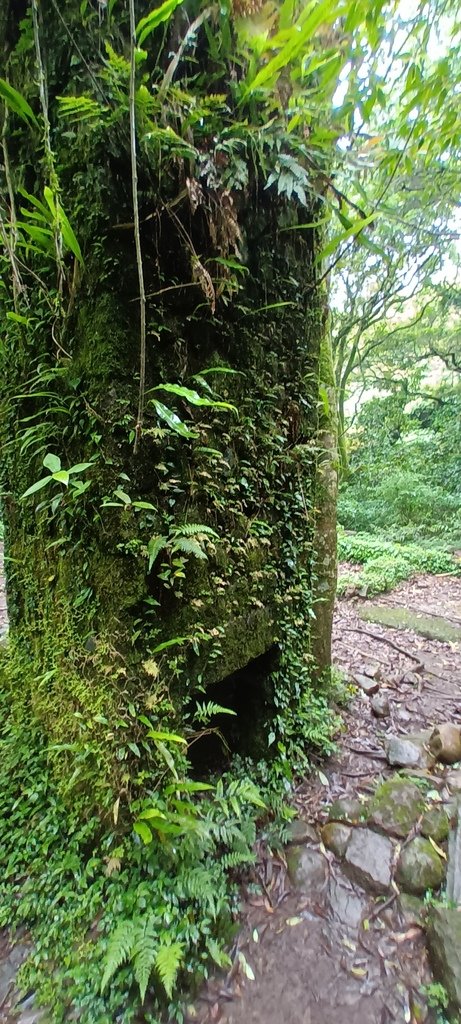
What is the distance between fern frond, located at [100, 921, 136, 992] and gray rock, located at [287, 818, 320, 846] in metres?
1.16

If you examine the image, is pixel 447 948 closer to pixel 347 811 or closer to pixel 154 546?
pixel 347 811

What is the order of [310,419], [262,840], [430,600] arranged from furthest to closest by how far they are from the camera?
1. [430,600]
2. [310,419]
3. [262,840]

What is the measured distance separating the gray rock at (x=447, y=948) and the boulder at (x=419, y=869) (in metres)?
0.16

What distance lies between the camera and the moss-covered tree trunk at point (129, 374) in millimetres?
2061

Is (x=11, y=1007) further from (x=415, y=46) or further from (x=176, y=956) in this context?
(x=415, y=46)

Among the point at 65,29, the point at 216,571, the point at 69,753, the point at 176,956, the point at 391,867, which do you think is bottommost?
the point at 391,867

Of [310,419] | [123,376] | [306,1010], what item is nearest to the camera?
[306,1010]

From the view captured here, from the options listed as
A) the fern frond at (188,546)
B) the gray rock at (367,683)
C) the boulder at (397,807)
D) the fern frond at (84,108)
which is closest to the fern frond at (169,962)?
the boulder at (397,807)

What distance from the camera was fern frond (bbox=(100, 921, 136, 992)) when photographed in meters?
1.71

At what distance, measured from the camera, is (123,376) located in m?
2.13

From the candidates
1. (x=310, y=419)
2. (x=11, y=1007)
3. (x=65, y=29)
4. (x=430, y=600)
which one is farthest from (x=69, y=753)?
(x=430, y=600)

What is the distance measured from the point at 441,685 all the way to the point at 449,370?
1147 centimetres

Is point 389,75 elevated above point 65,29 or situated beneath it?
elevated above

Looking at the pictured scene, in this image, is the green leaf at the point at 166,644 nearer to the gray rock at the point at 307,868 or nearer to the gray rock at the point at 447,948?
the gray rock at the point at 307,868
